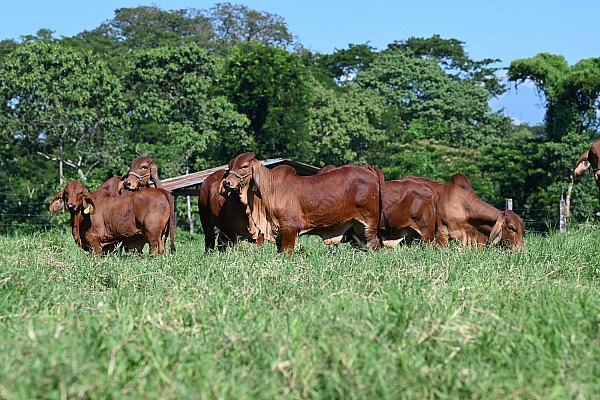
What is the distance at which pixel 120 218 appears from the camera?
11703 mm

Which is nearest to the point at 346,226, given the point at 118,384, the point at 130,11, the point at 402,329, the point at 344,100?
the point at 402,329

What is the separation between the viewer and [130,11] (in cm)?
5359

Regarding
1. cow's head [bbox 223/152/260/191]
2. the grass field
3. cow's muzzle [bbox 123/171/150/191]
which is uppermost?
cow's head [bbox 223/152/260/191]

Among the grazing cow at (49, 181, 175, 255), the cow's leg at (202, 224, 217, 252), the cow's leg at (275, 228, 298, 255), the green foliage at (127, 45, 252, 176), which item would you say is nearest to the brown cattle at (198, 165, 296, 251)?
the cow's leg at (202, 224, 217, 252)

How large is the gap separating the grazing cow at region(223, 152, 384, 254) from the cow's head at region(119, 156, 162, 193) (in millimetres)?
2057

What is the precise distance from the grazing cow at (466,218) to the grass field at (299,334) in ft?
12.6

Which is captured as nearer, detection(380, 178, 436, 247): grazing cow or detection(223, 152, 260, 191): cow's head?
detection(223, 152, 260, 191): cow's head

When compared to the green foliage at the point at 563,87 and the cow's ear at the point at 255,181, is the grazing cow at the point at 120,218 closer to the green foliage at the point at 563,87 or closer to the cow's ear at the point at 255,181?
the cow's ear at the point at 255,181

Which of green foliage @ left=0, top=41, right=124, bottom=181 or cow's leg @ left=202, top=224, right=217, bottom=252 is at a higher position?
green foliage @ left=0, top=41, right=124, bottom=181

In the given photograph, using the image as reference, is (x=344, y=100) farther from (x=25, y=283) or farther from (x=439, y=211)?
(x=25, y=283)

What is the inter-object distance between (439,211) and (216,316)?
7008mm

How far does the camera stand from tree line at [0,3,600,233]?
29.4m

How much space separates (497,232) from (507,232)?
141 millimetres

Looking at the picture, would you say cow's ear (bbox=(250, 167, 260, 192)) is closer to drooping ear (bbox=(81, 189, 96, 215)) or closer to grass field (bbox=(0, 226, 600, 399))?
drooping ear (bbox=(81, 189, 96, 215))
